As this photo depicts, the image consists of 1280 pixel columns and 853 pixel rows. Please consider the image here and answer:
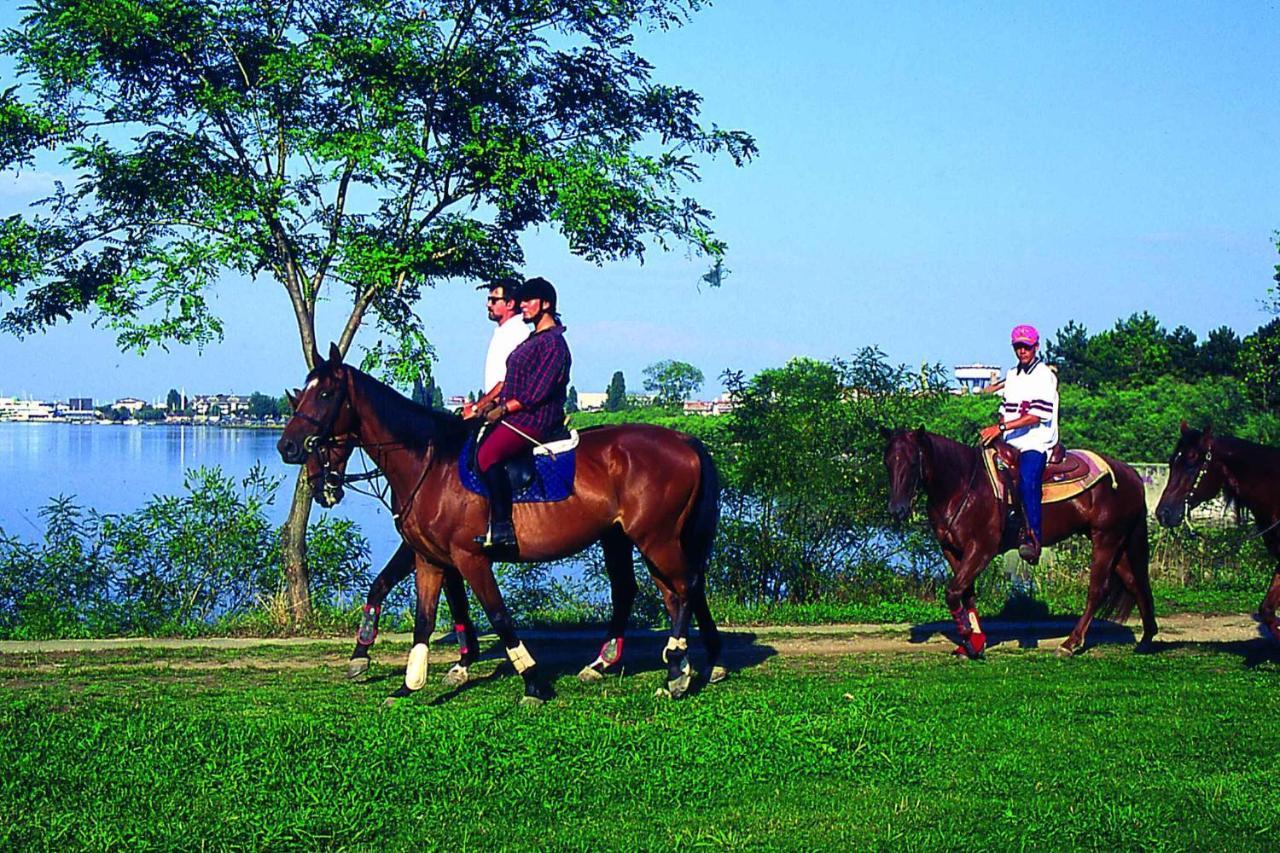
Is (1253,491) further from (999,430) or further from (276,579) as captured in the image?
(276,579)

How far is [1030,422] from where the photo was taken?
496 inches

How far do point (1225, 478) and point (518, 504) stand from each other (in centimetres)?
626

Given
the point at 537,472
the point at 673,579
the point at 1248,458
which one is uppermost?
the point at 1248,458

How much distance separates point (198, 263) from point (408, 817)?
8075 mm

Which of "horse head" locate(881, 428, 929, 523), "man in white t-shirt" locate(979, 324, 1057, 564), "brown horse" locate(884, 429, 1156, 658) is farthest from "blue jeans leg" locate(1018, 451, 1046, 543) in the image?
"horse head" locate(881, 428, 929, 523)

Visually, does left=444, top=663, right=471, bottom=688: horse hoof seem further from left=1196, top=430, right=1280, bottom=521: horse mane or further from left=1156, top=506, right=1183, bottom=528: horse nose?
left=1196, top=430, right=1280, bottom=521: horse mane

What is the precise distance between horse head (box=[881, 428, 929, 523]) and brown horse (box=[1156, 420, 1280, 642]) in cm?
214

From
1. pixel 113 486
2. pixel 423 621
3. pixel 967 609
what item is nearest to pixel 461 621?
pixel 423 621

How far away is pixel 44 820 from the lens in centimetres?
639

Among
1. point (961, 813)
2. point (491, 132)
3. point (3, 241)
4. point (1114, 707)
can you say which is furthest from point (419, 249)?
point (961, 813)

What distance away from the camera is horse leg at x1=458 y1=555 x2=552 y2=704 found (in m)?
9.80

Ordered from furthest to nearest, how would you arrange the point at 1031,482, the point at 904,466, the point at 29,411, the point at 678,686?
the point at 29,411, the point at 1031,482, the point at 904,466, the point at 678,686

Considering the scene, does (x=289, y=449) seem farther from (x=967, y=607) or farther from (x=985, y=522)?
(x=985, y=522)

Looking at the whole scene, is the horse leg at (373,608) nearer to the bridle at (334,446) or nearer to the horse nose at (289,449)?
the bridle at (334,446)
